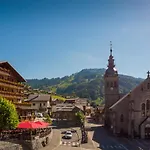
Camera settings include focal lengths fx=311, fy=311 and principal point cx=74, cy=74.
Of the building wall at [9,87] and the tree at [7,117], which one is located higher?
the building wall at [9,87]

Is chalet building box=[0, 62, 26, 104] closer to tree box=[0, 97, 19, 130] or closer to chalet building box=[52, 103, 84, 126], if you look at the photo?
tree box=[0, 97, 19, 130]

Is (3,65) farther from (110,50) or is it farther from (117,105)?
(110,50)

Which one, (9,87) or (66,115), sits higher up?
(9,87)

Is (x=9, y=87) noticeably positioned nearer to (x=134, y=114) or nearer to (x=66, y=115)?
(x=134, y=114)

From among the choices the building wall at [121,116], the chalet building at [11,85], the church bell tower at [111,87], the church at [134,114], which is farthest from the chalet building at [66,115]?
the chalet building at [11,85]

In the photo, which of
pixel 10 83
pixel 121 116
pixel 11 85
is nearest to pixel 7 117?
pixel 10 83

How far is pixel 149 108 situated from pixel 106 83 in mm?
19487

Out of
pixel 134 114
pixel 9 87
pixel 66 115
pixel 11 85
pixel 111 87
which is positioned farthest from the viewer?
pixel 66 115

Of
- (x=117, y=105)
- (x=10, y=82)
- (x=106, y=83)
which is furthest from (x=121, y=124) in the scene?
(x=10, y=82)

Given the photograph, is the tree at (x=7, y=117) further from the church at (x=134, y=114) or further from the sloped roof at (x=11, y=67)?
the church at (x=134, y=114)

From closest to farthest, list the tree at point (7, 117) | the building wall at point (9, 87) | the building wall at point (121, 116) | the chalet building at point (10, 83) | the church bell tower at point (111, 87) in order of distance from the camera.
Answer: the tree at point (7, 117) < the building wall at point (9, 87) < the chalet building at point (10, 83) < the building wall at point (121, 116) < the church bell tower at point (111, 87)

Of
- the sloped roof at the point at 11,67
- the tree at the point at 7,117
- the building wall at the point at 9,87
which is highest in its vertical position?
the sloped roof at the point at 11,67

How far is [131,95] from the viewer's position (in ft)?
Answer: 244

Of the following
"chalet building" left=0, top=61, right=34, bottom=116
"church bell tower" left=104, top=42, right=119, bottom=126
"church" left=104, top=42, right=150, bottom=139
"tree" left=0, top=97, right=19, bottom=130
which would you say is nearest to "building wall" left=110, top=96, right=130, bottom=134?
"church" left=104, top=42, right=150, bottom=139
